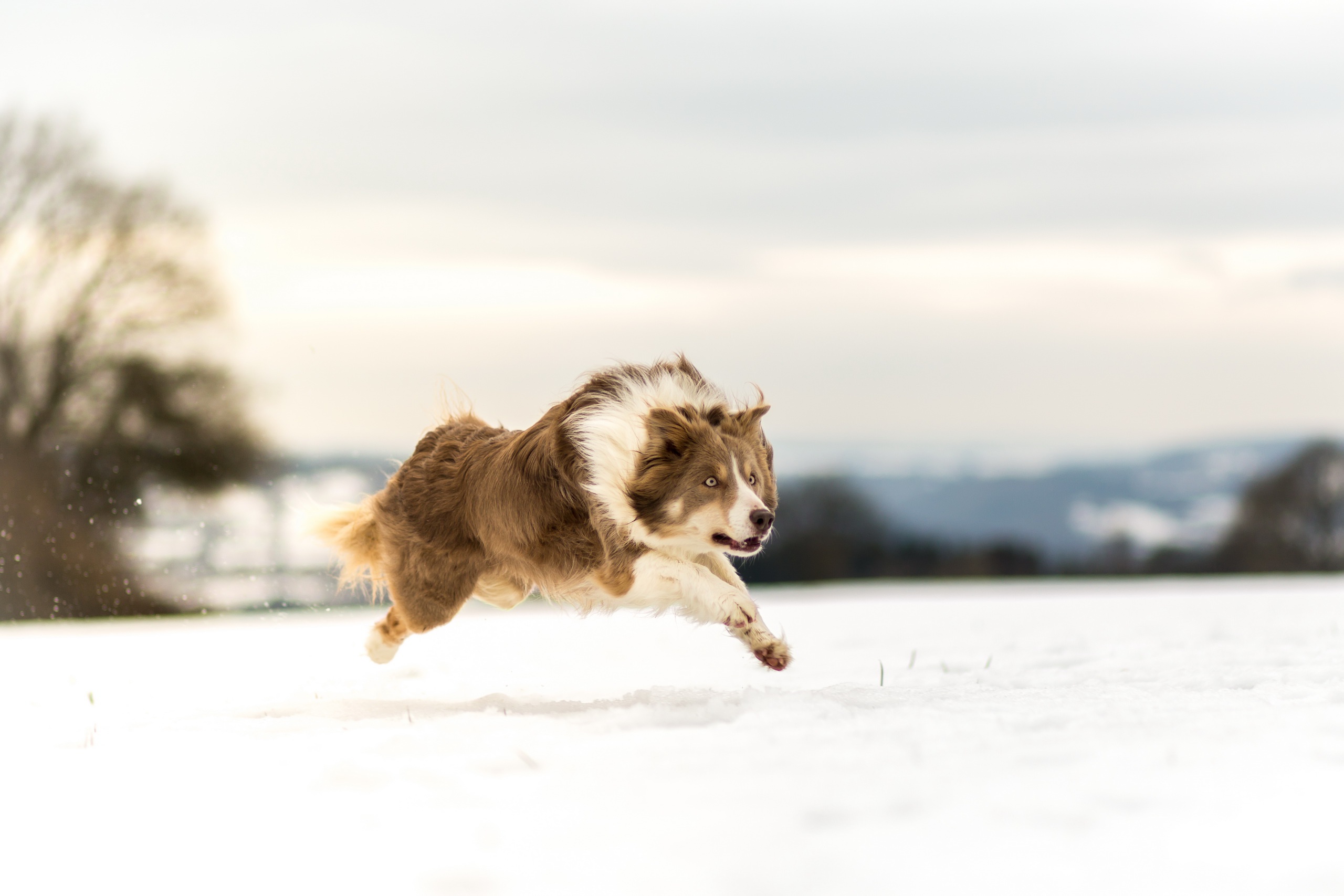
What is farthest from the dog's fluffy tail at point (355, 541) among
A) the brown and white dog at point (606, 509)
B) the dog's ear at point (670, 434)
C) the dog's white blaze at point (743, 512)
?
the dog's white blaze at point (743, 512)

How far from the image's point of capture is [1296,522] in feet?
57.5

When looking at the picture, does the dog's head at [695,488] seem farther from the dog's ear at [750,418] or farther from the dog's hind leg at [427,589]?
the dog's hind leg at [427,589]

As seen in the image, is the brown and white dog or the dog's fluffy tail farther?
the dog's fluffy tail

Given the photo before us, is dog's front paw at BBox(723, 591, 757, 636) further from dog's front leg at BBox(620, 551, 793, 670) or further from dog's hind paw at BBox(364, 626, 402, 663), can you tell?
dog's hind paw at BBox(364, 626, 402, 663)

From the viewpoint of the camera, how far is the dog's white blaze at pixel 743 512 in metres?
4.62

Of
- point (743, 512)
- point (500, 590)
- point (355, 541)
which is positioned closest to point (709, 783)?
point (743, 512)

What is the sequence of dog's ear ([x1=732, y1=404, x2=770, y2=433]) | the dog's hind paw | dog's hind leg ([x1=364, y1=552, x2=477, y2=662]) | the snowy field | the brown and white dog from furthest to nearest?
the dog's hind paw → dog's hind leg ([x1=364, y1=552, x2=477, y2=662]) → dog's ear ([x1=732, y1=404, x2=770, y2=433]) → the brown and white dog → the snowy field

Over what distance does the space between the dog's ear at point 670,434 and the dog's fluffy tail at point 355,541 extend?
1.85 metres

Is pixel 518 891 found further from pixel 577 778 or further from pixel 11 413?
pixel 11 413

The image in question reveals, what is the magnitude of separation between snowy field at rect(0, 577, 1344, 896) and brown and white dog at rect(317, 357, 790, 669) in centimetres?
46

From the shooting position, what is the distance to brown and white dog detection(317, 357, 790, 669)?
4.75 metres

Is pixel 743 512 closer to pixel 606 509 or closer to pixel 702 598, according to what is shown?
pixel 702 598

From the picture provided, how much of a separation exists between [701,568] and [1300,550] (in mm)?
16051

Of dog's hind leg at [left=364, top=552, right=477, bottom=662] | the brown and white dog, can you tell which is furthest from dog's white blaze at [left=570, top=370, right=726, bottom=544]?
dog's hind leg at [left=364, top=552, right=477, bottom=662]
